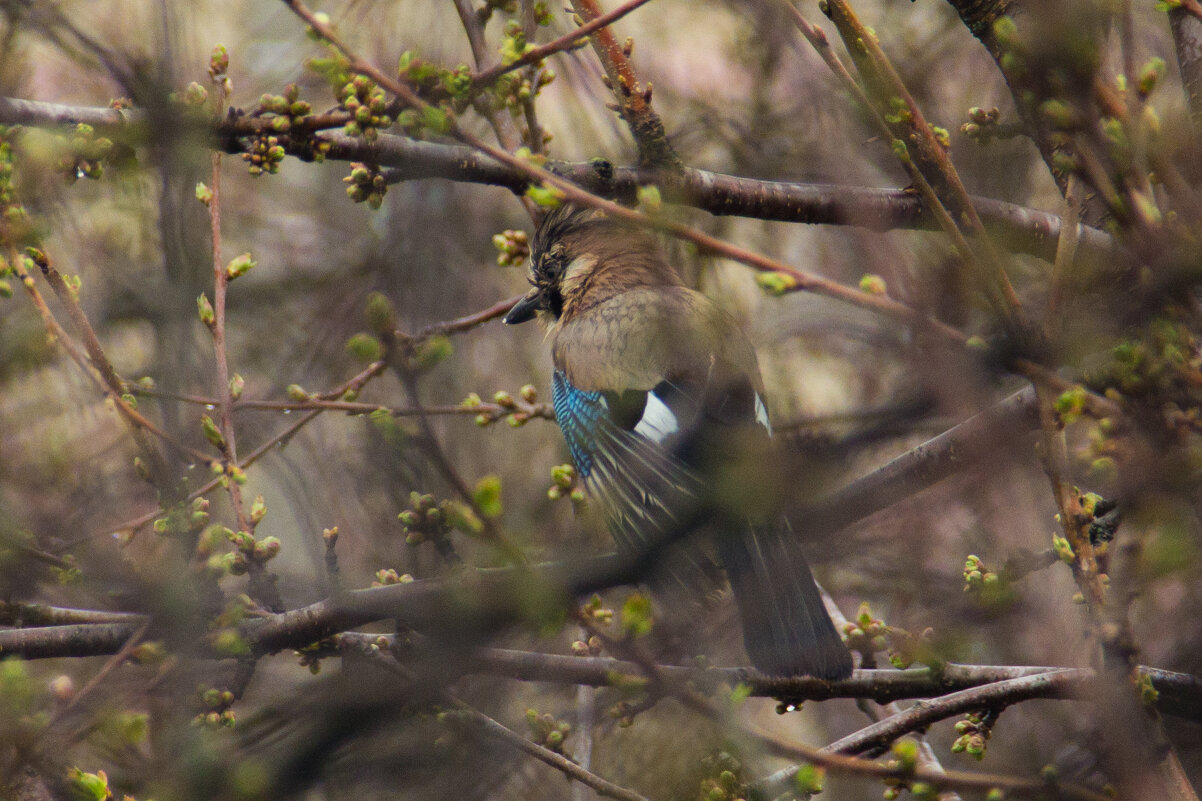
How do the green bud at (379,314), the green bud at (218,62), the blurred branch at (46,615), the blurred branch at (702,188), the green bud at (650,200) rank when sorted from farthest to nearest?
the blurred branch at (702,188) < the green bud at (218,62) < the blurred branch at (46,615) < the green bud at (650,200) < the green bud at (379,314)

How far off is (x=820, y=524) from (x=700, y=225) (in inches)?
139

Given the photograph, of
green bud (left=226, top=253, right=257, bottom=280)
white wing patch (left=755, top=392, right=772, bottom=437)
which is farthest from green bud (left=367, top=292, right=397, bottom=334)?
white wing patch (left=755, top=392, right=772, bottom=437)

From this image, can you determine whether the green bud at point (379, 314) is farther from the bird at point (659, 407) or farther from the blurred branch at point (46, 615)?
the blurred branch at point (46, 615)

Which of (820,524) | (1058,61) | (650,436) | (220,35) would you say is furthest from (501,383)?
(1058,61)

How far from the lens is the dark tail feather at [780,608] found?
2.54 metres

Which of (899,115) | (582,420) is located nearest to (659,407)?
(582,420)

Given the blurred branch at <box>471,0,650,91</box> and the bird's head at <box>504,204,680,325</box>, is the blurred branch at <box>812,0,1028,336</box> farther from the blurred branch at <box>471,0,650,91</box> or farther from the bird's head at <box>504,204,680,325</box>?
the bird's head at <box>504,204,680,325</box>

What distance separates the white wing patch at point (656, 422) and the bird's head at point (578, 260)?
0.93 m

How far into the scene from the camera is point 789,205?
139 inches

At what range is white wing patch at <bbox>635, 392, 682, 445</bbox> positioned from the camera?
3459mm

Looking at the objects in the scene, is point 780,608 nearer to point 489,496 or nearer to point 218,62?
point 489,496

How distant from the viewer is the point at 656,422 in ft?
11.6

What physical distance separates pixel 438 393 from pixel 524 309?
532mm

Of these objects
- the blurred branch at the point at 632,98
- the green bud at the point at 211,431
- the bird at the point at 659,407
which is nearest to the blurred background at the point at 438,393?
the green bud at the point at 211,431
